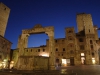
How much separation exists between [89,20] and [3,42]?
3861cm

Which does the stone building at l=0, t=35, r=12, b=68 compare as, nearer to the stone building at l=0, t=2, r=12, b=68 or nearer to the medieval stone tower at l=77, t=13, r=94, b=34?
the stone building at l=0, t=2, r=12, b=68

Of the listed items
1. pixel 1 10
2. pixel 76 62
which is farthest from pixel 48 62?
pixel 1 10

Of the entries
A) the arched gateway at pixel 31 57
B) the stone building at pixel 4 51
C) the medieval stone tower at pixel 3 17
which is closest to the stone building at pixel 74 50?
the stone building at pixel 4 51

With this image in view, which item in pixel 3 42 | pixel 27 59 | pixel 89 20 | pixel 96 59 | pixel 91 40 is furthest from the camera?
pixel 89 20

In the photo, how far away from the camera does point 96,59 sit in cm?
3553

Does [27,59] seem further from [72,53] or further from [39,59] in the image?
[72,53]

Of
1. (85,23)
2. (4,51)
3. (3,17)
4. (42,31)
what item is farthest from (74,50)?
(3,17)

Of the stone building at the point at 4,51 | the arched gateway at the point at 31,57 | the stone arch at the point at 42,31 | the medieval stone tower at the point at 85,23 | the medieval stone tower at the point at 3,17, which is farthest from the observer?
the medieval stone tower at the point at 85,23

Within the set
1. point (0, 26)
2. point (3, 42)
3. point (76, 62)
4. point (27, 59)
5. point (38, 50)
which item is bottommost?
point (76, 62)

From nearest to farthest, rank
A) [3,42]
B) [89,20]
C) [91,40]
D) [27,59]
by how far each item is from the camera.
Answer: [27,59], [3,42], [91,40], [89,20]

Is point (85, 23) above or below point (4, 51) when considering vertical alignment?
above

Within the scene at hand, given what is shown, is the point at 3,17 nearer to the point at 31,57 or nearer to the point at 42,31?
the point at 42,31

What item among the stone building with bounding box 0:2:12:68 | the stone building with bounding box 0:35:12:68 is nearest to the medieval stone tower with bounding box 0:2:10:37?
the stone building with bounding box 0:2:12:68

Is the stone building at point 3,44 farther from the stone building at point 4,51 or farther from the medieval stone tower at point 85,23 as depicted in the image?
the medieval stone tower at point 85,23
